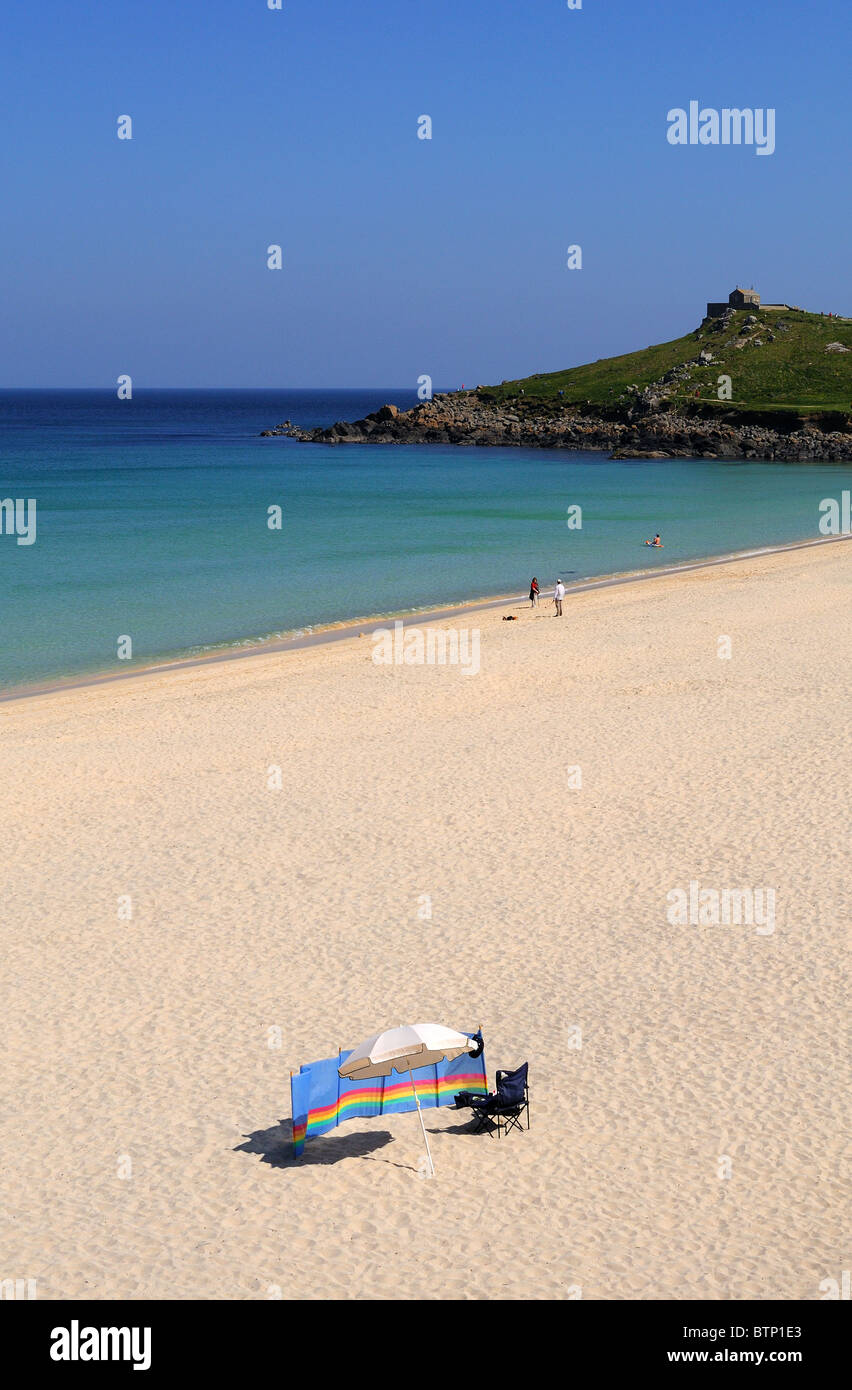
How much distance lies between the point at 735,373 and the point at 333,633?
4192 inches

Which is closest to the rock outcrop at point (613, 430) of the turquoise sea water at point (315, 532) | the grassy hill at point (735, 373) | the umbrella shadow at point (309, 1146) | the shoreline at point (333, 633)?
the grassy hill at point (735, 373)

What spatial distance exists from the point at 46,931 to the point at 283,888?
302 cm

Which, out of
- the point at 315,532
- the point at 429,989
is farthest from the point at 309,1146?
the point at 315,532

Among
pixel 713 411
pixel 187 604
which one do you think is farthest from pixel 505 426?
pixel 187 604

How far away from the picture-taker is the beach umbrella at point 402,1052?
33.2 ft

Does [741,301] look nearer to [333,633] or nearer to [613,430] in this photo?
[613,430]

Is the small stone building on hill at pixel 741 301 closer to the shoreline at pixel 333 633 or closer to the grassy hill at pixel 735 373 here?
the grassy hill at pixel 735 373

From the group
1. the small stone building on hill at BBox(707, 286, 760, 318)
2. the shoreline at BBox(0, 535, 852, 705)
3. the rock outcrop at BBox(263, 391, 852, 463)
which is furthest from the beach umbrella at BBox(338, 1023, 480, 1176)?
the small stone building on hill at BBox(707, 286, 760, 318)

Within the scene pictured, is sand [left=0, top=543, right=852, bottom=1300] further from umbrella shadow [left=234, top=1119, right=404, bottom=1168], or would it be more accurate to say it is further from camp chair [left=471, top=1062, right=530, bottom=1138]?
camp chair [left=471, top=1062, right=530, bottom=1138]

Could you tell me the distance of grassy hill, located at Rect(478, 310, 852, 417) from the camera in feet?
391

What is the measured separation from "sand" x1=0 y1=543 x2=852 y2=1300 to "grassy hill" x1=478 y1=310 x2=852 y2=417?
3877 inches

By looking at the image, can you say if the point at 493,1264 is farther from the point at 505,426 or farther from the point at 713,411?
the point at 505,426

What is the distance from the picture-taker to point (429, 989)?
1287 cm

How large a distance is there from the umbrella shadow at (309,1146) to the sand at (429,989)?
36 mm
